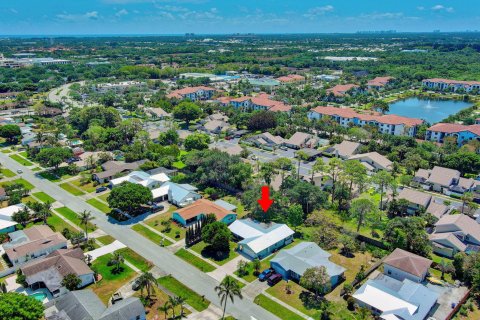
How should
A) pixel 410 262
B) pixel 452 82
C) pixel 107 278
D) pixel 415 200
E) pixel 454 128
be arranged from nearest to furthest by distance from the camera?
pixel 410 262, pixel 107 278, pixel 415 200, pixel 454 128, pixel 452 82

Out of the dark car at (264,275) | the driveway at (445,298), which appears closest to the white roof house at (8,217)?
the dark car at (264,275)

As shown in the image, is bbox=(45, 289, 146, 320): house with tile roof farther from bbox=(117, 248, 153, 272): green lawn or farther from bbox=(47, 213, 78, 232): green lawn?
bbox=(47, 213, 78, 232): green lawn

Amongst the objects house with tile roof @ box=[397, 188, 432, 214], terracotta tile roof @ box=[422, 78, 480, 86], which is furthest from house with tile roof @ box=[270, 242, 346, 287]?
terracotta tile roof @ box=[422, 78, 480, 86]

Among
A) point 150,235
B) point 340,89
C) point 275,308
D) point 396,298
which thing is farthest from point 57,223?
point 340,89

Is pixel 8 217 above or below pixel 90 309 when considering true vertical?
below

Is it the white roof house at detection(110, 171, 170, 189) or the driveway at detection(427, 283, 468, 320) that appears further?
the white roof house at detection(110, 171, 170, 189)

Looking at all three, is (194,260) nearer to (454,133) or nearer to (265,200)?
(265,200)
